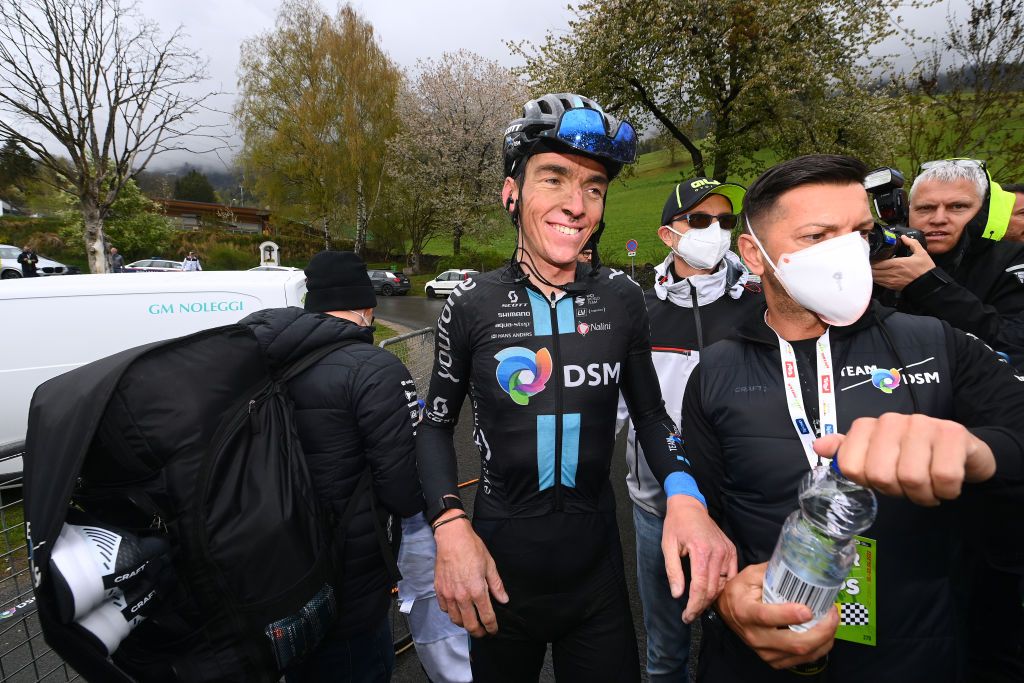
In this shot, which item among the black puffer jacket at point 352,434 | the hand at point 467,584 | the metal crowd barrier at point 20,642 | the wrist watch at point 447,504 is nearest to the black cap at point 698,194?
the black puffer jacket at point 352,434

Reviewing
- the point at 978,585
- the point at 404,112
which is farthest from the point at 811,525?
the point at 404,112

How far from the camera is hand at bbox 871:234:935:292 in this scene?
2168 mm

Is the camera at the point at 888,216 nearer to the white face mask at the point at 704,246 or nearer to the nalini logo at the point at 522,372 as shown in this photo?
the white face mask at the point at 704,246

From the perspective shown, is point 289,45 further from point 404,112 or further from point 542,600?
point 542,600

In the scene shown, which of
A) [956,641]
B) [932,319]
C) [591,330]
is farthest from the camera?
[591,330]

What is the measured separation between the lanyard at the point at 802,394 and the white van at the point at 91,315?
606 cm

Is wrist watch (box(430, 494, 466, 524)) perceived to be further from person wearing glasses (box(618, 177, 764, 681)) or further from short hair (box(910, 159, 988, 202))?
short hair (box(910, 159, 988, 202))

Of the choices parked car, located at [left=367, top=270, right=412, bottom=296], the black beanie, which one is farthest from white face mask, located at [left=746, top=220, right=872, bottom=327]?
parked car, located at [left=367, top=270, right=412, bottom=296]

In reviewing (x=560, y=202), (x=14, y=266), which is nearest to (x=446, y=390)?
(x=560, y=202)

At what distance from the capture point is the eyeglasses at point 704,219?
2.85 m

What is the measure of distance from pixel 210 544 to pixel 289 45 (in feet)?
120

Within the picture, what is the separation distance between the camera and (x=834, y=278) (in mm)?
1447

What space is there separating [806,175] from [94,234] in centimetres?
1553

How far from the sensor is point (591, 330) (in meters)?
1.95
